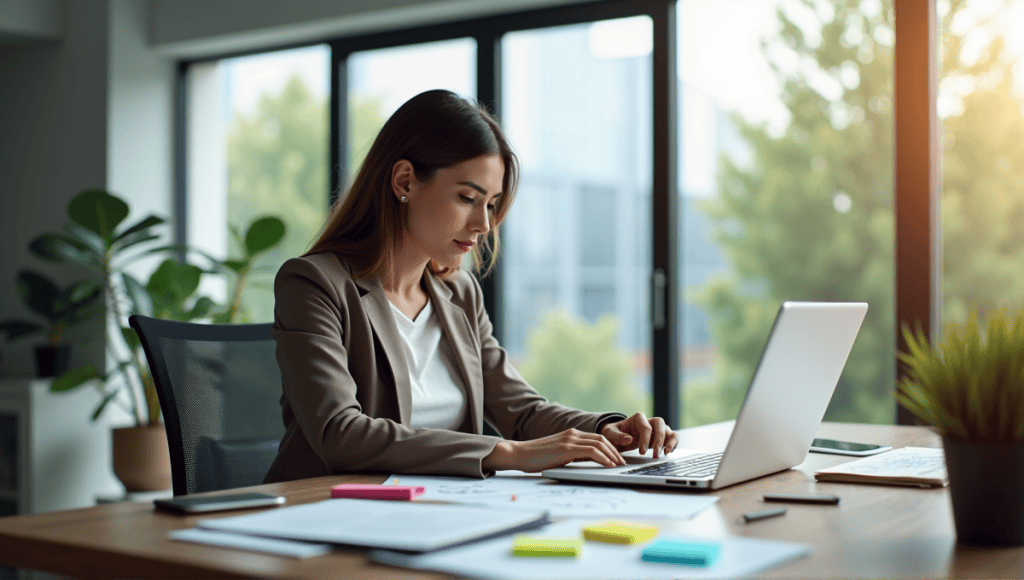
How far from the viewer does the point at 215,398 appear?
5.49ft

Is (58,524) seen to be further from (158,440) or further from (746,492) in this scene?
(158,440)

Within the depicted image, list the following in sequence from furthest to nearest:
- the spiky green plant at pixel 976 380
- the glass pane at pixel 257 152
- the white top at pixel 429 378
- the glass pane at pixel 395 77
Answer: the glass pane at pixel 257 152 → the glass pane at pixel 395 77 → the white top at pixel 429 378 → the spiky green plant at pixel 976 380

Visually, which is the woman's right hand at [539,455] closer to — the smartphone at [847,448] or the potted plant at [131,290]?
the smartphone at [847,448]

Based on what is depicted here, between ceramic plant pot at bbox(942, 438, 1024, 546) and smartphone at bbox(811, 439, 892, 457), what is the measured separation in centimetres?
64

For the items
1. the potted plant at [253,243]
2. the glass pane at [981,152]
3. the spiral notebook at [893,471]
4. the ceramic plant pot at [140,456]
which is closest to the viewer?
the spiral notebook at [893,471]

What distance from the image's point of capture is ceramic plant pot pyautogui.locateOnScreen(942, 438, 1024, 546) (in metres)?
0.88

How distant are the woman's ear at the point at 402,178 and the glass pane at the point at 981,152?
190cm

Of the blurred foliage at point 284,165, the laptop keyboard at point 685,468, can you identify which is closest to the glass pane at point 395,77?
the blurred foliage at point 284,165

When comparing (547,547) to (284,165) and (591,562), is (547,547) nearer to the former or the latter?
(591,562)

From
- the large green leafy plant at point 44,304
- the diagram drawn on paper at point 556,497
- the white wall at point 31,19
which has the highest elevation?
the white wall at point 31,19

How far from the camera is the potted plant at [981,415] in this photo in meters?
0.86

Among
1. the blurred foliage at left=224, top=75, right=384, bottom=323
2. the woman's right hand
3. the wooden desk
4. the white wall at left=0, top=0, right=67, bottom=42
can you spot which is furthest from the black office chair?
the white wall at left=0, top=0, right=67, bottom=42

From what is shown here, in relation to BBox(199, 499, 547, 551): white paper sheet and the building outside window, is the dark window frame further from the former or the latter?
BBox(199, 499, 547, 551): white paper sheet

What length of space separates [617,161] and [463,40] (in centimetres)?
76
